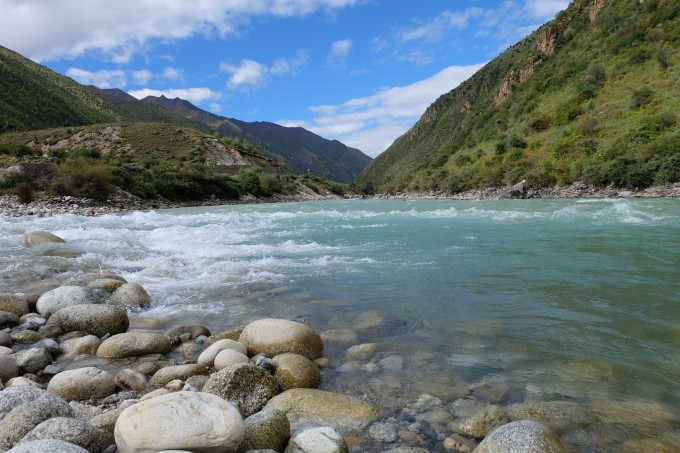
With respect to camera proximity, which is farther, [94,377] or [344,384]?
[344,384]

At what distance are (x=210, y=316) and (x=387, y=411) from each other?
404 cm

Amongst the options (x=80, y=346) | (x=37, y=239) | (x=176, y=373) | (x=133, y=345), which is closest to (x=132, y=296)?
(x=80, y=346)

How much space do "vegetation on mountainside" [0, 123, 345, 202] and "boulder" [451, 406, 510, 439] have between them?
3531cm

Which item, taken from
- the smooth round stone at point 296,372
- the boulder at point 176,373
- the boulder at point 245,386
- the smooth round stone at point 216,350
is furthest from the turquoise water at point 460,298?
the boulder at point 176,373

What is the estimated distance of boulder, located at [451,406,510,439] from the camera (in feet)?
11.9

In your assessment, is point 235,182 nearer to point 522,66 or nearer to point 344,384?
point 522,66

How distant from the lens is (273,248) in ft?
46.2

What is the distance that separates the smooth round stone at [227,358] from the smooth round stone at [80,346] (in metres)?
1.93

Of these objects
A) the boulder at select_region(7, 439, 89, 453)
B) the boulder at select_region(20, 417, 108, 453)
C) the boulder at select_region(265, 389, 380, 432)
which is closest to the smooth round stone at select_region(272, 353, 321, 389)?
the boulder at select_region(265, 389, 380, 432)

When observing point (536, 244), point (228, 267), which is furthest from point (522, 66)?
point (228, 267)

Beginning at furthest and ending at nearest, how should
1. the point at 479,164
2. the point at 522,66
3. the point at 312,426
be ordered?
the point at 522,66
the point at 479,164
the point at 312,426

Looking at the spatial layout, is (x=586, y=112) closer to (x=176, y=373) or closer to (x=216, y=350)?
(x=216, y=350)

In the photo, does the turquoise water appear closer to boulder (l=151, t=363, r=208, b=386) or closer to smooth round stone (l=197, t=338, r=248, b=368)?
smooth round stone (l=197, t=338, r=248, b=368)

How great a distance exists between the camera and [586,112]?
141ft
